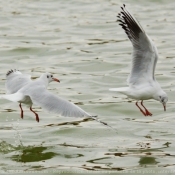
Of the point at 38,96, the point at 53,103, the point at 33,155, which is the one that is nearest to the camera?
the point at 53,103

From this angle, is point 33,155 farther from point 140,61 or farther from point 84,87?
point 84,87

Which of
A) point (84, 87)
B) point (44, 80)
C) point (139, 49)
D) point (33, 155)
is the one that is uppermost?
point (139, 49)

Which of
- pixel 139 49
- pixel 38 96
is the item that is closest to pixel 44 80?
pixel 38 96

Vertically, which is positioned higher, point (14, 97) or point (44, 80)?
point (44, 80)

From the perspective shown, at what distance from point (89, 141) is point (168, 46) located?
6.57m

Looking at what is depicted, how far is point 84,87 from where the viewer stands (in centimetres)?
1343

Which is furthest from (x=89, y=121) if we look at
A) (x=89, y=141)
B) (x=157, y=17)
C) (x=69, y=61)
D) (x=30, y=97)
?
(x=157, y=17)

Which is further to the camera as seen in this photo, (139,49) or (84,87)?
(84,87)

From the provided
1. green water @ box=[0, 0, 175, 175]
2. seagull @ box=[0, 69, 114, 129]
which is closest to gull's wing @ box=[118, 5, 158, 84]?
green water @ box=[0, 0, 175, 175]

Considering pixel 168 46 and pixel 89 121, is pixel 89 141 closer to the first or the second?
pixel 89 121

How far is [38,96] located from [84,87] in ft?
15.9

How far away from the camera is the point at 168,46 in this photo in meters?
16.3

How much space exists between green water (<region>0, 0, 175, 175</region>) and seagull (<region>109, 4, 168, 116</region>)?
76cm

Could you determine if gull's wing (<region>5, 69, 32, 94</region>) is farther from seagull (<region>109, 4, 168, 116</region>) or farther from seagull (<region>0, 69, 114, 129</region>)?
seagull (<region>109, 4, 168, 116</region>)
